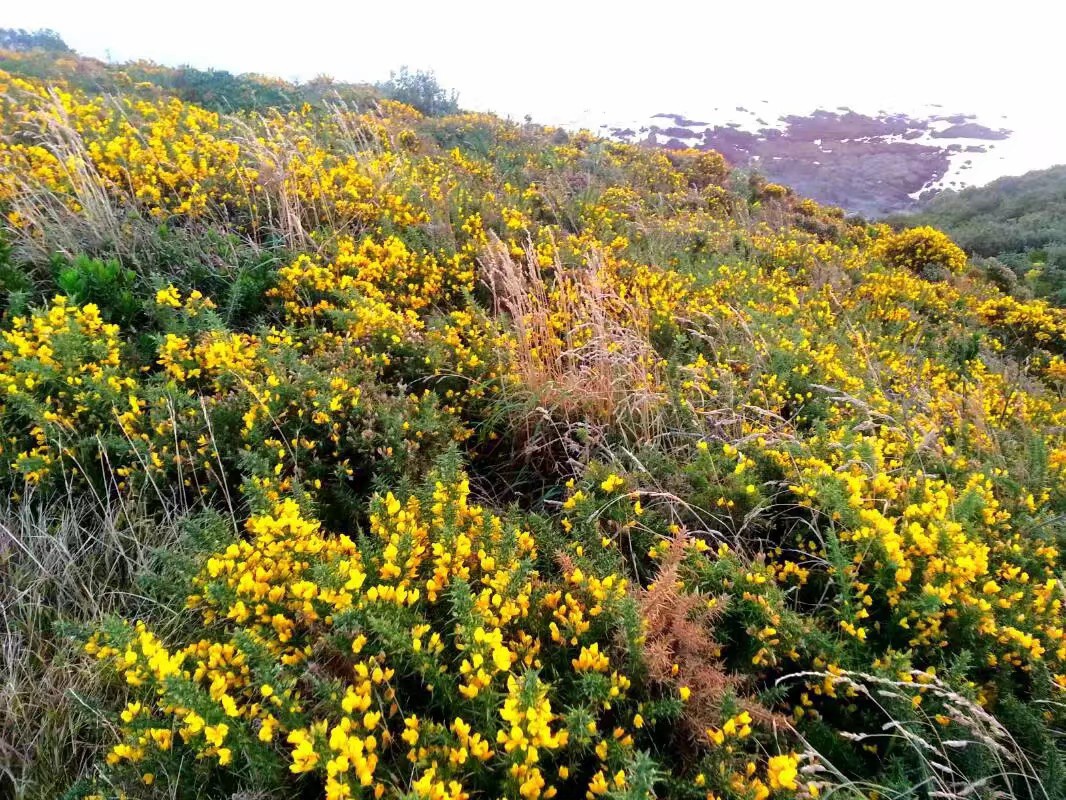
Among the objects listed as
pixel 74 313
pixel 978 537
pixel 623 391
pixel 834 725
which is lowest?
pixel 834 725

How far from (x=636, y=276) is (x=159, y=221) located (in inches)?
137

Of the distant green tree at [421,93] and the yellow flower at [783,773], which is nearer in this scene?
the yellow flower at [783,773]

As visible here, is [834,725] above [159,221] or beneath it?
beneath

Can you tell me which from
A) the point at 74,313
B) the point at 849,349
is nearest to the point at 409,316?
the point at 74,313

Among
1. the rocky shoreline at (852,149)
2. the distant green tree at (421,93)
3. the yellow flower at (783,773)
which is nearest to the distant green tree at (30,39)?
the distant green tree at (421,93)

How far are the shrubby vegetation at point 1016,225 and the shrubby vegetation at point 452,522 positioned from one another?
22.0 feet

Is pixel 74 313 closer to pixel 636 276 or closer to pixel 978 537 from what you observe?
pixel 636 276

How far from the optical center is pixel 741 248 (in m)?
6.98

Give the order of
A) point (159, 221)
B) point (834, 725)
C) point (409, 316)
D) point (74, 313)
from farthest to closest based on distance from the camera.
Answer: point (159, 221) < point (409, 316) < point (74, 313) < point (834, 725)

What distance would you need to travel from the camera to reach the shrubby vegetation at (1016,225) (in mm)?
9812

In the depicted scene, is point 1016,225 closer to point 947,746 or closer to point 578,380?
point 578,380

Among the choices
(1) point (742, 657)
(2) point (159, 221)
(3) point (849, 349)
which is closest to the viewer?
(1) point (742, 657)

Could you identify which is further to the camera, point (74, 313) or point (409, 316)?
point (409, 316)

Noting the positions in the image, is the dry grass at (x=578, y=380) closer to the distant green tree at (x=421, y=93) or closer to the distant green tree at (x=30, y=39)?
the distant green tree at (x=421, y=93)
